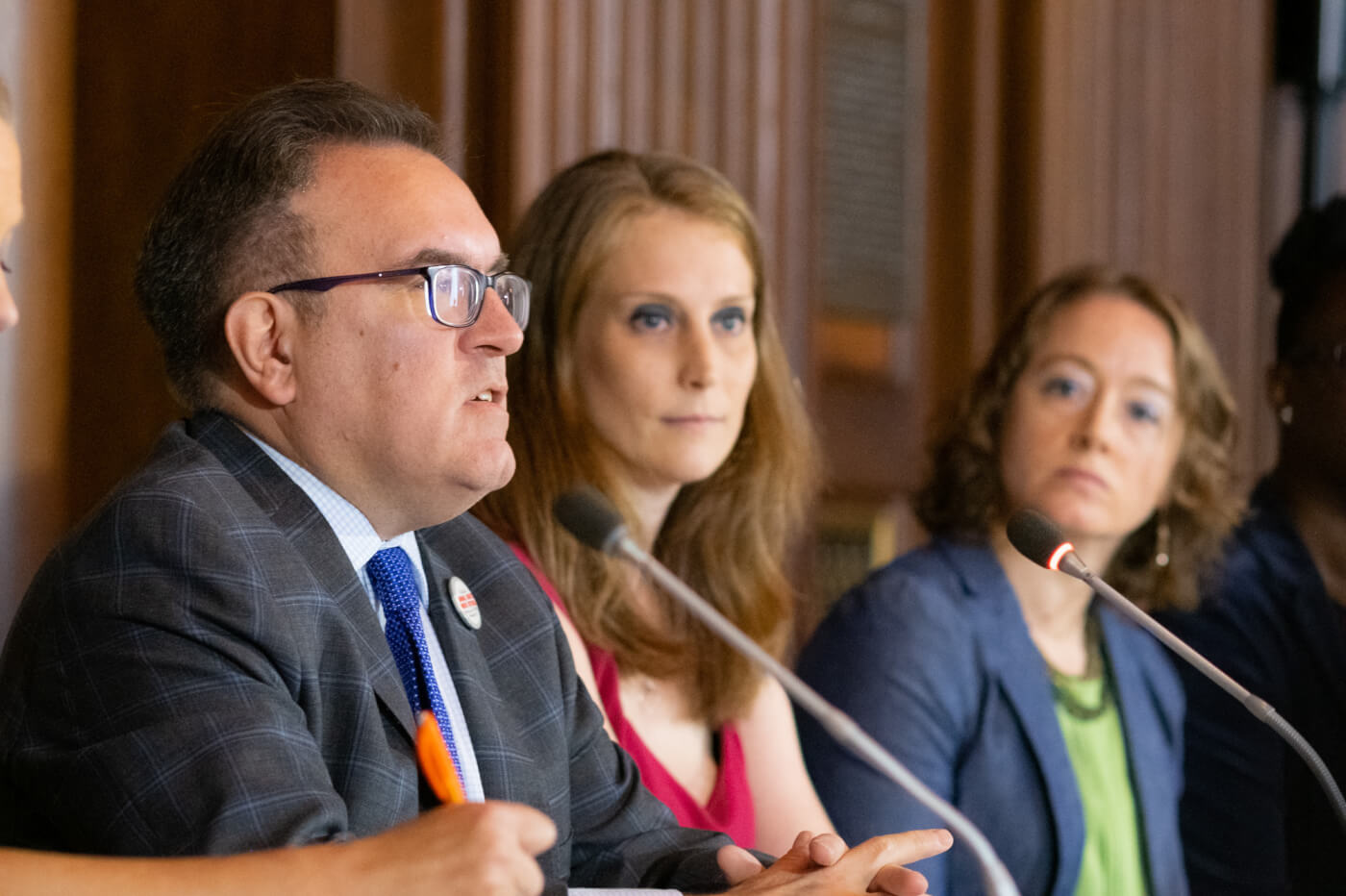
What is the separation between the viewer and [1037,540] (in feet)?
6.19

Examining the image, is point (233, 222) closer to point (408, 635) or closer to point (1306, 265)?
point (408, 635)

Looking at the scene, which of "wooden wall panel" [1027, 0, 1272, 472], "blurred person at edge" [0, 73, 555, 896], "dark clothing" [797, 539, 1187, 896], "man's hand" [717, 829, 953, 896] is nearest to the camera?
"blurred person at edge" [0, 73, 555, 896]

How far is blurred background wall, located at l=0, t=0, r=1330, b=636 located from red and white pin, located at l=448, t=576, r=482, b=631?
106cm

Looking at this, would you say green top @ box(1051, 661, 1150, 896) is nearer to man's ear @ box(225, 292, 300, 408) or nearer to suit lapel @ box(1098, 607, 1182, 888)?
suit lapel @ box(1098, 607, 1182, 888)

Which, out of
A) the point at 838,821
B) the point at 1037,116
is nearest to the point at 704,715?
the point at 838,821

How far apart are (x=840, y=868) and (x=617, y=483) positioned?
93cm

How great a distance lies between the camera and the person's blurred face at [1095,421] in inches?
109

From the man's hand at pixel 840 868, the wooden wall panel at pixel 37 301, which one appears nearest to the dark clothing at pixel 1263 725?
the man's hand at pixel 840 868

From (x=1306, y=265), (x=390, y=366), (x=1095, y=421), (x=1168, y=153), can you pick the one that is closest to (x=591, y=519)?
(x=390, y=366)

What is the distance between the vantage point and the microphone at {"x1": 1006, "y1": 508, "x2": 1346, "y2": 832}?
5.83 ft

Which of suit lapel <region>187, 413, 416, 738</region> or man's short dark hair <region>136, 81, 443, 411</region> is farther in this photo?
man's short dark hair <region>136, 81, 443, 411</region>

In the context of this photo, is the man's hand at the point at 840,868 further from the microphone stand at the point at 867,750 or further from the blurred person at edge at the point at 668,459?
the blurred person at edge at the point at 668,459

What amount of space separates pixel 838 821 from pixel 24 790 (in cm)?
141

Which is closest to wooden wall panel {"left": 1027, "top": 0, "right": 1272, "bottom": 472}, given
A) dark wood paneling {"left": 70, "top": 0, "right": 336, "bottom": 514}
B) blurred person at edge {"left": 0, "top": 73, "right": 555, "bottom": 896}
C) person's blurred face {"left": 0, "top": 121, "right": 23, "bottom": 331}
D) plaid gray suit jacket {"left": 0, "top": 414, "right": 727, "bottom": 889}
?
dark wood paneling {"left": 70, "top": 0, "right": 336, "bottom": 514}
